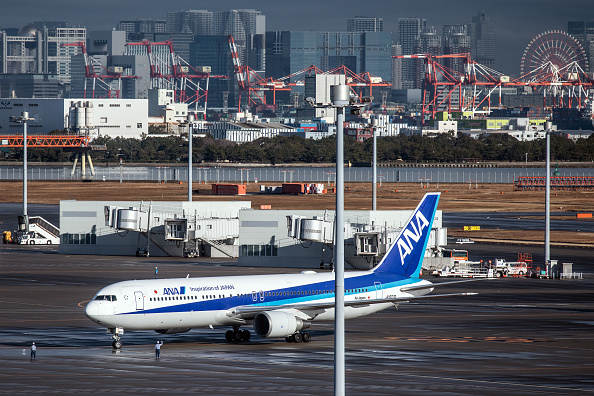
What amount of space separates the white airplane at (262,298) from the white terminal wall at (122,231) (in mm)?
54793

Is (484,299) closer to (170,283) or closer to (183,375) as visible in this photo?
(170,283)

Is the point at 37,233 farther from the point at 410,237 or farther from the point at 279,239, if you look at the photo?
the point at 410,237

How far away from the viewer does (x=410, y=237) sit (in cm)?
5975

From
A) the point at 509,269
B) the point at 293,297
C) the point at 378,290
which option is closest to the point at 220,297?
the point at 293,297

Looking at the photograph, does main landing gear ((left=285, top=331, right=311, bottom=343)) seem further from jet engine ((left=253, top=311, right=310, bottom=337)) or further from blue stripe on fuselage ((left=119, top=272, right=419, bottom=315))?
blue stripe on fuselage ((left=119, top=272, right=419, bottom=315))

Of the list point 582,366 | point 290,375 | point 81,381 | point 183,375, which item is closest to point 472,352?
point 582,366

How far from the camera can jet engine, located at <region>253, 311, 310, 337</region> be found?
176 feet

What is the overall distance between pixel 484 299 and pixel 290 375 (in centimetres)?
3585

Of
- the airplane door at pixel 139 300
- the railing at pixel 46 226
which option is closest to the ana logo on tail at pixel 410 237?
the airplane door at pixel 139 300

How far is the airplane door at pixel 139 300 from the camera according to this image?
171 ft

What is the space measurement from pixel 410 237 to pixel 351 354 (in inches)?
398

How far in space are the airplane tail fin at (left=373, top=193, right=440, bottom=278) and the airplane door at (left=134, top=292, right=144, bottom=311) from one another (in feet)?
47.3

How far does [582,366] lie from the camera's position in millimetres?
48594

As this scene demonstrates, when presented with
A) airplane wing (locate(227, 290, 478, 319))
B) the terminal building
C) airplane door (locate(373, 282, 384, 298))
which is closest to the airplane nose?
airplane wing (locate(227, 290, 478, 319))
